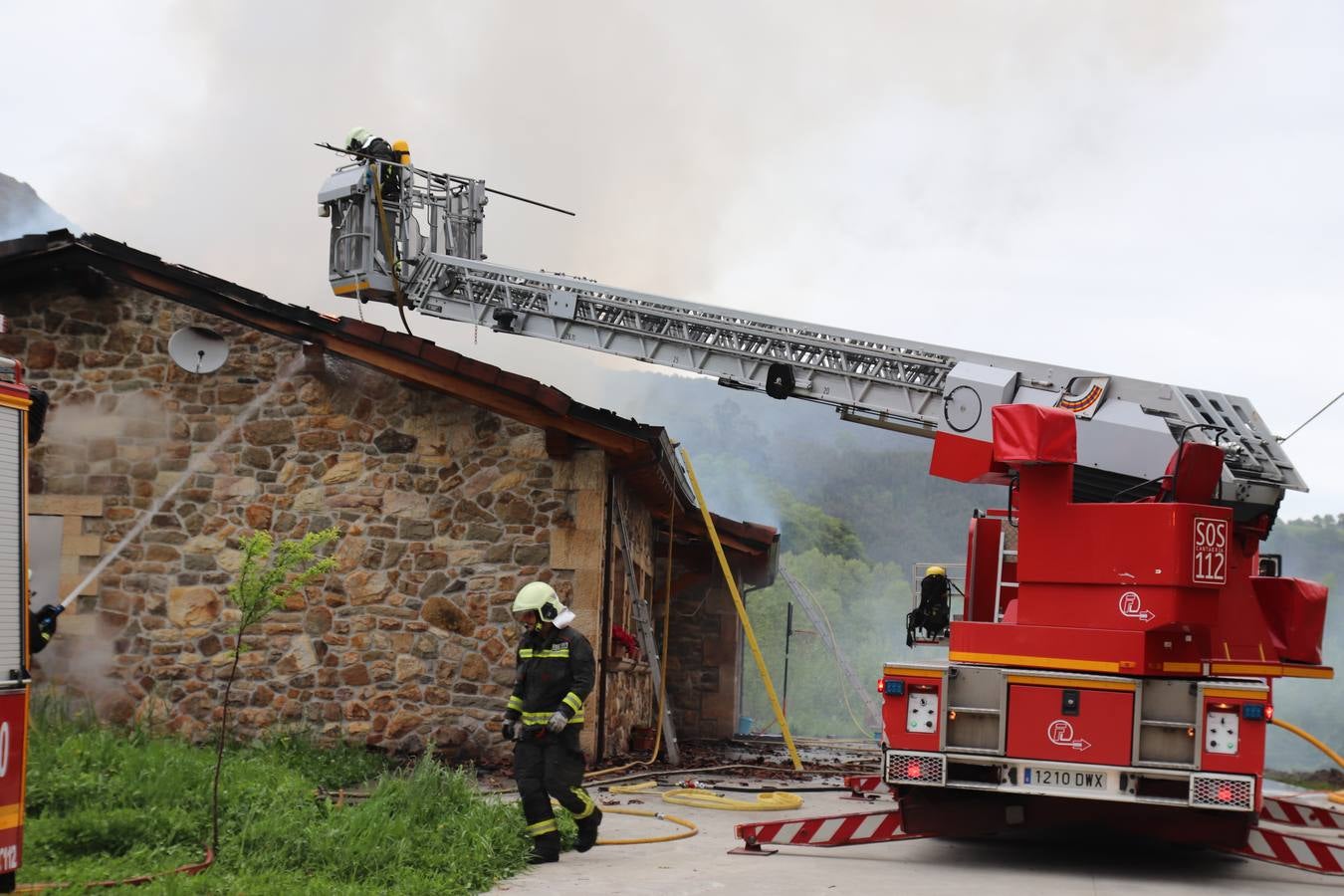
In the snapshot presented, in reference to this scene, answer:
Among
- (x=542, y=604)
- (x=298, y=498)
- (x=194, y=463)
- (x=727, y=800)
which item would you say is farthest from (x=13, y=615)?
(x=194, y=463)

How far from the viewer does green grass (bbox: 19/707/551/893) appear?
23.9 ft

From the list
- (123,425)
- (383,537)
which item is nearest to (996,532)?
(383,537)

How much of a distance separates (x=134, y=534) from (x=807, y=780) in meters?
7.07

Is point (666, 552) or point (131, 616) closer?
point (131, 616)

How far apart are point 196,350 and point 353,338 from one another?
1.73 m

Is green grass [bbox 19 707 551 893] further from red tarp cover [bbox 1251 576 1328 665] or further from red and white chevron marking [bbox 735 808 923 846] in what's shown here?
red tarp cover [bbox 1251 576 1328 665]

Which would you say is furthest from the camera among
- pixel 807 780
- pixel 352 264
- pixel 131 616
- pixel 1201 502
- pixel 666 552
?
pixel 666 552

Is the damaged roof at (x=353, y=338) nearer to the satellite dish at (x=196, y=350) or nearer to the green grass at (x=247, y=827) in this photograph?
the satellite dish at (x=196, y=350)

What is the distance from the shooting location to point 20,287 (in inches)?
564

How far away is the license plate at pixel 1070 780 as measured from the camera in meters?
8.68

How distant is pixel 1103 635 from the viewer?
8.91 meters

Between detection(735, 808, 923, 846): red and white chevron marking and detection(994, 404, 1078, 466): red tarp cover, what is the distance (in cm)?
246

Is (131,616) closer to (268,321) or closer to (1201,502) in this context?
(268,321)

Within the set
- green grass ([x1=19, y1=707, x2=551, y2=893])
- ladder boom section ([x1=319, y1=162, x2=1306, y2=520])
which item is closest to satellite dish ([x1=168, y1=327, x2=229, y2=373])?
ladder boom section ([x1=319, y1=162, x2=1306, y2=520])
